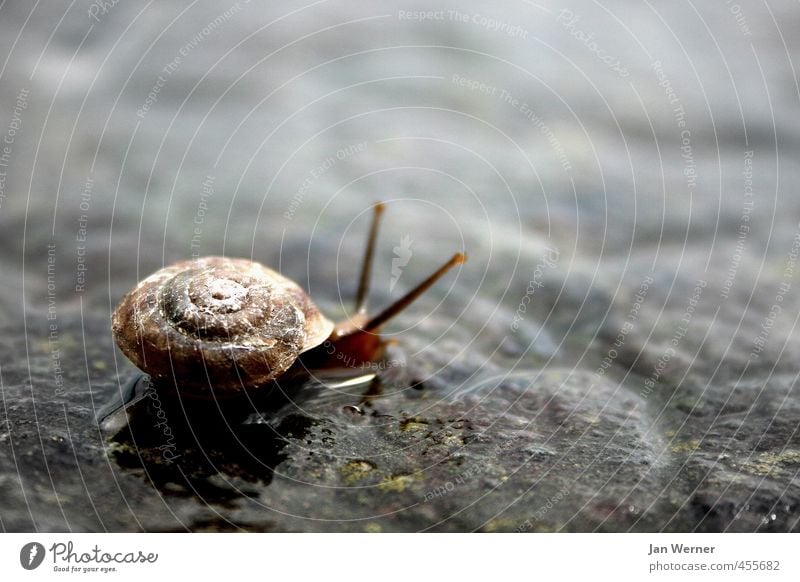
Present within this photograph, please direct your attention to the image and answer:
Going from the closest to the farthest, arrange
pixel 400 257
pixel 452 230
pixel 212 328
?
pixel 212 328 → pixel 400 257 → pixel 452 230

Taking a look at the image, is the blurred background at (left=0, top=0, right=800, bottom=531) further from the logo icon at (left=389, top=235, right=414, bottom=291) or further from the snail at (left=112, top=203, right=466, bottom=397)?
the snail at (left=112, top=203, right=466, bottom=397)
